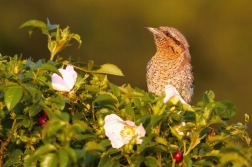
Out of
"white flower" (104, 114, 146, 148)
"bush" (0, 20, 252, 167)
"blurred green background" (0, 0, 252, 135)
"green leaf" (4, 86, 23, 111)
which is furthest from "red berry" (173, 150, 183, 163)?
"blurred green background" (0, 0, 252, 135)

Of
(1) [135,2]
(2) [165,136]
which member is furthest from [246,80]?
(2) [165,136]

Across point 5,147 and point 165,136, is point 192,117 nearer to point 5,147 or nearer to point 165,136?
point 165,136

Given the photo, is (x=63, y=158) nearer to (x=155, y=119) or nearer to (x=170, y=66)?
(x=155, y=119)

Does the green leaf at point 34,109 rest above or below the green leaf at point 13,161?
above

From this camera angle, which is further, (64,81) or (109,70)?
(109,70)

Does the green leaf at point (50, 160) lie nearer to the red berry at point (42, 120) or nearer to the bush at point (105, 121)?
the bush at point (105, 121)

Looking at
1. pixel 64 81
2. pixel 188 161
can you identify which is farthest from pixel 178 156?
pixel 64 81

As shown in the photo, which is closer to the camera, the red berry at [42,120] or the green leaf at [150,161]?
the green leaf at [150,161]

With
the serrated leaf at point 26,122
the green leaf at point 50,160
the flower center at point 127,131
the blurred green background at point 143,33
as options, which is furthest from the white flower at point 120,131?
the blurred green background at point 143,33
